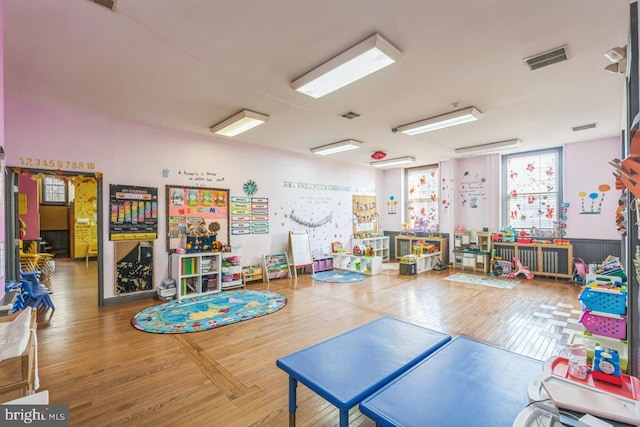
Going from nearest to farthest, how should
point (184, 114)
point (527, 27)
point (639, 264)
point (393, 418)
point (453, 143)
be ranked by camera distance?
point (393, 418) → point (639, 264) → point (527, 27) → point (184, 114) → point (453, 143)

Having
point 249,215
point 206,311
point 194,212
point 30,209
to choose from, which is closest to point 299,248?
point 249,215

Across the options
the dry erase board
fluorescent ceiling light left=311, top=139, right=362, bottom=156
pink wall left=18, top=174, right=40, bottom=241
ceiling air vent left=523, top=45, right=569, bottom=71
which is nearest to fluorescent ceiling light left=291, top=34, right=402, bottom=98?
ceiling air vent left=523, top=45, right=569, bottom=71

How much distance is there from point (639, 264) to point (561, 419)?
0.92 m

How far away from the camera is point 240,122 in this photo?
4555 mm

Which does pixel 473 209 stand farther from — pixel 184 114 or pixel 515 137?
pixel 184 114

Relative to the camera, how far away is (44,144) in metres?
4.21

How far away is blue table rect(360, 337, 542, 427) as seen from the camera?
1.31 m

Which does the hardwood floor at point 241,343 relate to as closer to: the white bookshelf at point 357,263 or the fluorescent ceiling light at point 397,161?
the white bookshelf at point 357,263

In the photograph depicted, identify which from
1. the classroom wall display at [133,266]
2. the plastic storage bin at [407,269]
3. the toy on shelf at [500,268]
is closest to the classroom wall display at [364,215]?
the plastic storage bin at [407,269]

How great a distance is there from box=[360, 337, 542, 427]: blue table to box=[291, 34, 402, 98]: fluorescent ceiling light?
96.2 inches

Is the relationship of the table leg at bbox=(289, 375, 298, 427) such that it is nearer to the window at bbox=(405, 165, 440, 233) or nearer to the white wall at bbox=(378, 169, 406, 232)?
the window at bbox=(405, 165, 440, 233)

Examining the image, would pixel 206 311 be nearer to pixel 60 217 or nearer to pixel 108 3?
pixel 108 3

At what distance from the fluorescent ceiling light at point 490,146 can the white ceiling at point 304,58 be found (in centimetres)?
113

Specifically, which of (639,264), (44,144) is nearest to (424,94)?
(639,264)
